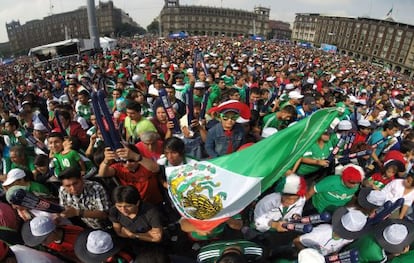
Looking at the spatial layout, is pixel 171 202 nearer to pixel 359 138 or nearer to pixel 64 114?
pixel 64 114

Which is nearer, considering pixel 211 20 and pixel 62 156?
pixel 62 156

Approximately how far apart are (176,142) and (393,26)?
3297 inches

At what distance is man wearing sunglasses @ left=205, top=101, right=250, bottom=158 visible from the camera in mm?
3287

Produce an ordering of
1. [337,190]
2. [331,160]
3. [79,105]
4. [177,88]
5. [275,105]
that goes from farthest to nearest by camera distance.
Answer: [177,88]
[275,105]
[79,105]
[331,160]
[337,190]

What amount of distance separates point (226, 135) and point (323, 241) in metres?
1.58

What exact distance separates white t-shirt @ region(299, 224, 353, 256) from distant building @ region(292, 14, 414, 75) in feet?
258

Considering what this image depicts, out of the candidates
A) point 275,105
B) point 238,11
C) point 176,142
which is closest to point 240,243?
point 176,142

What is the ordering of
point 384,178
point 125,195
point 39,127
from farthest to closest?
point 39,127 → point 384,178 → point 125,195

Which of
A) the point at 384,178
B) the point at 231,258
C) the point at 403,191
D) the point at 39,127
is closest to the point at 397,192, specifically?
the point at 403,191

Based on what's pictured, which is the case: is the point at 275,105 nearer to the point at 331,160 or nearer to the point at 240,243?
the point at 331,160

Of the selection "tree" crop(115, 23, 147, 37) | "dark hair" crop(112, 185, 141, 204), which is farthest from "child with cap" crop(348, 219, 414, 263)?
"tree" crop(115, 23, 147, 37)

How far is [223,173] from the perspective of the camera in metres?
2.48

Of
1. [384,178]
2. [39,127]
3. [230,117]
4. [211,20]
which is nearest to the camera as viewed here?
[230,117]

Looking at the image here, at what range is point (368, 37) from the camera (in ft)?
238
